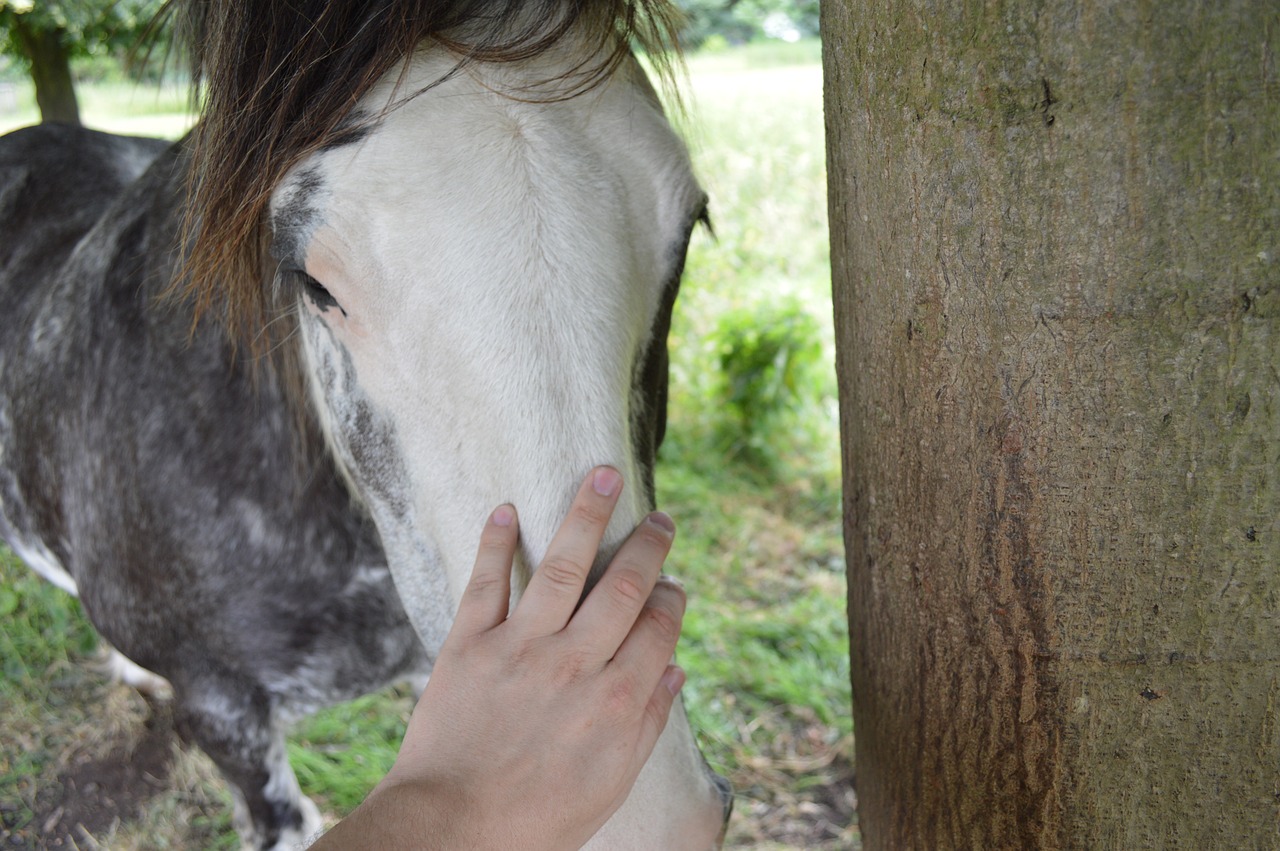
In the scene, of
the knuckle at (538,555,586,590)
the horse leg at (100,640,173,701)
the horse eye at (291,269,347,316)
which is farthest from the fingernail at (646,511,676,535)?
the horse leg at (100,640,173,701)

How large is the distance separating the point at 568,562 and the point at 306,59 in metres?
0.67

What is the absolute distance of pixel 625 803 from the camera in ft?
3.28

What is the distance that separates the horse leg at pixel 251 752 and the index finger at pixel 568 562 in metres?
1.10

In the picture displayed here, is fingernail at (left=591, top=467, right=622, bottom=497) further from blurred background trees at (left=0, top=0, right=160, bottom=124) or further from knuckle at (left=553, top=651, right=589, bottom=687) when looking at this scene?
blurred background trees at (left=0, top=0, right=160, bottom=124)

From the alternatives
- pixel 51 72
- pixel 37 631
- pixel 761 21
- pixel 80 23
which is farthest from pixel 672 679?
pixel 761 21

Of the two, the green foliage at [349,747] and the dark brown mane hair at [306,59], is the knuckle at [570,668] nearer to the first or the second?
the dark brown mane hair at [306,59]

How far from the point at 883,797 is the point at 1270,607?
485 mm

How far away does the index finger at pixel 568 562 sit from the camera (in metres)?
0.91

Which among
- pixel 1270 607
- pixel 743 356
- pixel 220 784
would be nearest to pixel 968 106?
pixel 1270 607

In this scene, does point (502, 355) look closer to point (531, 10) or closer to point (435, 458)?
point (435, 458)

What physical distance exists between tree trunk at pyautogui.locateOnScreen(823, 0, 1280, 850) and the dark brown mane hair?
1.29 ft

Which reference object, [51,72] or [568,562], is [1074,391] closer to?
[568,562]

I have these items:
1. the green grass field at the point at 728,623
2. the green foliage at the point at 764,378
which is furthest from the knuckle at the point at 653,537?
the green foliage at the point at 764,378

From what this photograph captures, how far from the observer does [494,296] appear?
3.17 feet
